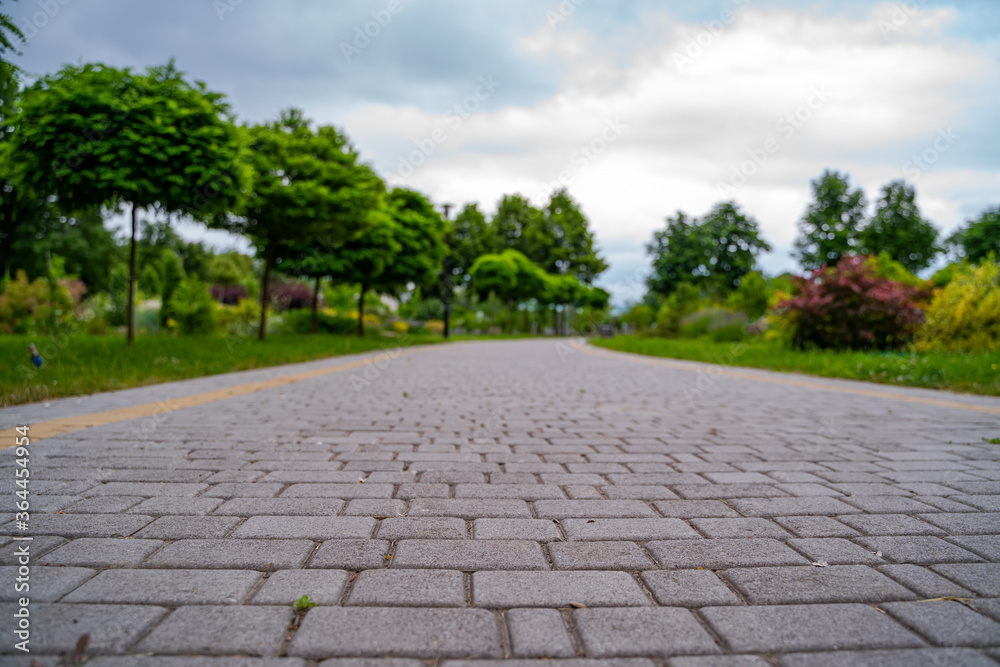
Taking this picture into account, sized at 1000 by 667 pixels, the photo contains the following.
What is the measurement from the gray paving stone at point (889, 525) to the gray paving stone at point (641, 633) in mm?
1226

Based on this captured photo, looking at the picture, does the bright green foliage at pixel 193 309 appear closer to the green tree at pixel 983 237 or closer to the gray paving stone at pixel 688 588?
the gray paving stone at pixel 688 588

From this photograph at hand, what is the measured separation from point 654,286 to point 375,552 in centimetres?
4717

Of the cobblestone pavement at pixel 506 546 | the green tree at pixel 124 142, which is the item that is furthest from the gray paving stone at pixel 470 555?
the green tree at pixel 124 142

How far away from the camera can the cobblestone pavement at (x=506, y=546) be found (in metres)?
1.54

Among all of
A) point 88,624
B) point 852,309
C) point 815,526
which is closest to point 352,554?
point 88,624

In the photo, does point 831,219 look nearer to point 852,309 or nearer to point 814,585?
point 852,309

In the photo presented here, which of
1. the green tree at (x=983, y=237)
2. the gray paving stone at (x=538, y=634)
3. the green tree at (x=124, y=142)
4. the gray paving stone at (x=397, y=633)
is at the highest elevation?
the green tree at (x=983, y=237)

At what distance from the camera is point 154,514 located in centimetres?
247

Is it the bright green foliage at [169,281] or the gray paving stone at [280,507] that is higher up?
the bright green foliage at [169,281]

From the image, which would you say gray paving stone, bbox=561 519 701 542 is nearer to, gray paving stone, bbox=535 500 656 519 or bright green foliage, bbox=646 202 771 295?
gray paving stone, bbox=535 500 656 519

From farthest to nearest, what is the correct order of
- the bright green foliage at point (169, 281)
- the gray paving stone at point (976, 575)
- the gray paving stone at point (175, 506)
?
1. the bright green foliage at point (169, 281)
2. the gray paving stone at point (175, 506)
3. the gray paving stone at point (976, 575)

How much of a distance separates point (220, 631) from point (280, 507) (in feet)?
3.50

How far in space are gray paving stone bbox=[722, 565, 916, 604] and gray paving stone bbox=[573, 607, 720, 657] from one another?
0.30 metres

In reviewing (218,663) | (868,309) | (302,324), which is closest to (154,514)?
(218,663)
